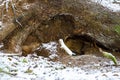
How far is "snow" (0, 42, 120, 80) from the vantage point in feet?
18.5

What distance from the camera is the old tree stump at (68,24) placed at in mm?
7645

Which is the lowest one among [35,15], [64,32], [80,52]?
[80,52]

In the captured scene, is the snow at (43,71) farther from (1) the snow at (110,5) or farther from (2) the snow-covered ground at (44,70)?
(1) the snow at (110,5)

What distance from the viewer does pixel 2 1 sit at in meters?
7.76

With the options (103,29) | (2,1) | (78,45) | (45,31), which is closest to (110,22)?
(103,29)

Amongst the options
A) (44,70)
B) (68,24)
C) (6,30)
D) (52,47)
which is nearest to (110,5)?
(68,24)

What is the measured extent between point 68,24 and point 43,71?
7.69ft

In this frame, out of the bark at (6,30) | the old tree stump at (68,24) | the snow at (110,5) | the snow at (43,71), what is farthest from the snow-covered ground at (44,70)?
the snow at (110,5)

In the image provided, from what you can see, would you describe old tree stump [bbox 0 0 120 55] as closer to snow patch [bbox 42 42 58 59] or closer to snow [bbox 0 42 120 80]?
snow patch [bbox 42 42 58 59]

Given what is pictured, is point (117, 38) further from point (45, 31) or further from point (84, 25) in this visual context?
point (45, 31)

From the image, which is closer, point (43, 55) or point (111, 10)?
point (43, 55)

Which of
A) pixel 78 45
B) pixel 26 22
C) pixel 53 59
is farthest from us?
pixel 78 45

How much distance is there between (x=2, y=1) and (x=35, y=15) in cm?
96

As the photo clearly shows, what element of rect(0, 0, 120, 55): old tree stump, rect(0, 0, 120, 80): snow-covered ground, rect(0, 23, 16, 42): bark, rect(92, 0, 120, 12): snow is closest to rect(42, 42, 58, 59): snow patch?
rect(0, 0, 120, 55): old tree stump
